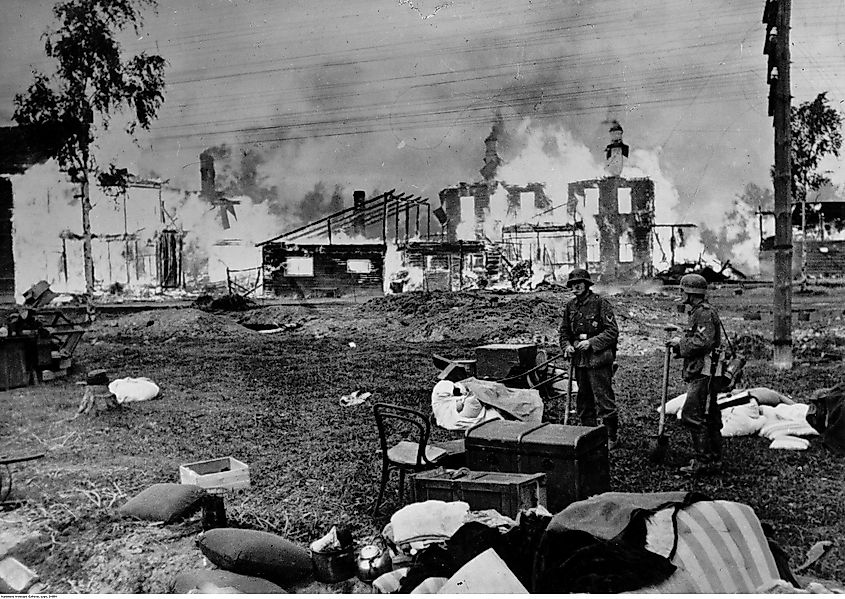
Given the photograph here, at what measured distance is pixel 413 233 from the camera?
8.82 meters

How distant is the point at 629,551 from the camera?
2510 millimetres

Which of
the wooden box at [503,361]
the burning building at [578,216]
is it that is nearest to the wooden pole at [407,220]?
the burning building at [578,216]

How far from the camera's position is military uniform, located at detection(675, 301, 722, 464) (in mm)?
4324

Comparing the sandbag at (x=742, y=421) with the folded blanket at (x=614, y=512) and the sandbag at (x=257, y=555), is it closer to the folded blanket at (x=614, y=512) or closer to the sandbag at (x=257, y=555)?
the folded blanket at (x=614, y=512)

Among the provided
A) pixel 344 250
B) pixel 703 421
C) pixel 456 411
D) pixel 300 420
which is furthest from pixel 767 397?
pixel 344 250

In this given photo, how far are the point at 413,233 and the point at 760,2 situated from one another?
468cm

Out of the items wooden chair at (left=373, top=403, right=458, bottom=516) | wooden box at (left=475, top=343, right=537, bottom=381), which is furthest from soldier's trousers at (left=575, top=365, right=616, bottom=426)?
wooden chair at (left=373, top=403, right=458, bottom=516)

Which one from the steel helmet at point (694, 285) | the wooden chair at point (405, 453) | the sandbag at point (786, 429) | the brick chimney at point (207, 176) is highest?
the brick chimney at point (207, 176)

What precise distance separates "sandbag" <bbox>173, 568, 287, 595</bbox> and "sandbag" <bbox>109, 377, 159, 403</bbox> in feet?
13.7

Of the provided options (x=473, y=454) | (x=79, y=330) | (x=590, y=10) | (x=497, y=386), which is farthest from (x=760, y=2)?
(x=79, y=330)

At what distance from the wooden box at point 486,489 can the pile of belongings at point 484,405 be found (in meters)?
1.85

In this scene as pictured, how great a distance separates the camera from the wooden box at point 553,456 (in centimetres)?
354

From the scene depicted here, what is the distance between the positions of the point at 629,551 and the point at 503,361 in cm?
342

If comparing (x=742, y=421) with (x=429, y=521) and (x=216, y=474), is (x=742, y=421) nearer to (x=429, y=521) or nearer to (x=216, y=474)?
(x=429, y=521)
